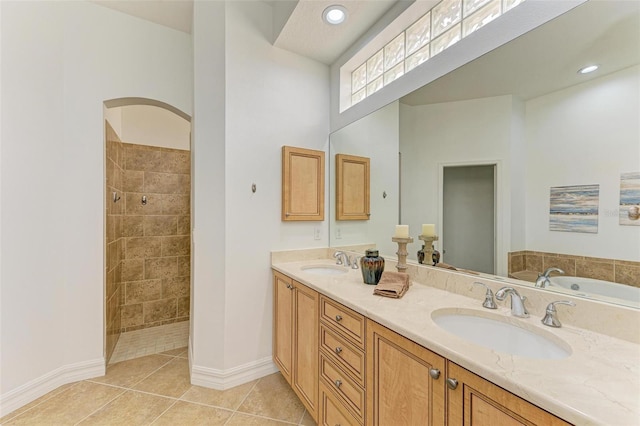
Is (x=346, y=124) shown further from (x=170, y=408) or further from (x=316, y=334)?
(x=170, y=408)

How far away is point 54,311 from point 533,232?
3.09m

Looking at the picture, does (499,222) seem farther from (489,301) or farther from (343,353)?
(343,353)

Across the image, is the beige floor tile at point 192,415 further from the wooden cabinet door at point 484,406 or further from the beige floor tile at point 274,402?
the wooden cabinet door at point 484,406

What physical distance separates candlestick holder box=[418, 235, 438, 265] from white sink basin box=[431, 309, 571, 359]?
0.44 m

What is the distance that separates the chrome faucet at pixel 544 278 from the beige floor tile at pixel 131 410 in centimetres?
227

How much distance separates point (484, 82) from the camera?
1352mm

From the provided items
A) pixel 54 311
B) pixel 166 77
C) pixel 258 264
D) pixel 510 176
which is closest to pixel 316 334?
pixel 258 264

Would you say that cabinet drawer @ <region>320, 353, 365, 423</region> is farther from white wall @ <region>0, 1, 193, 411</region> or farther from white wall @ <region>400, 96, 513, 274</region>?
white wall @ <region>0, 1, 193, 411</region>

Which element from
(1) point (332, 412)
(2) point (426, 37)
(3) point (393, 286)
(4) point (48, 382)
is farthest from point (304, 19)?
(4) point (48, 382)

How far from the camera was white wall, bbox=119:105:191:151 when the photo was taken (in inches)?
118

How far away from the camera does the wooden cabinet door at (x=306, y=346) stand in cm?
156

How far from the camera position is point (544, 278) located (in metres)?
1.13

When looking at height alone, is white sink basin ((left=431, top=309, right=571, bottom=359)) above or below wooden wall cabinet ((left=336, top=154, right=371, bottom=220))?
below

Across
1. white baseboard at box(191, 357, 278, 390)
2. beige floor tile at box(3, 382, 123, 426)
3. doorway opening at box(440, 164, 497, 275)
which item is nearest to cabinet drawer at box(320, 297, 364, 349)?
doorway opening at box(440, 164, 497, 275)
